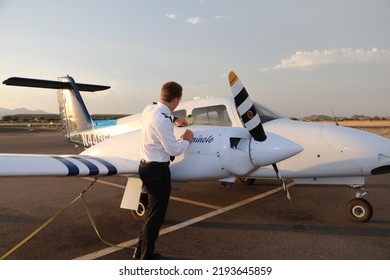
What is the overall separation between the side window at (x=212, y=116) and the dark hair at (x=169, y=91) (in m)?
2.52

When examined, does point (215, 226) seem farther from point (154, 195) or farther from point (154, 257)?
point (154, 195)

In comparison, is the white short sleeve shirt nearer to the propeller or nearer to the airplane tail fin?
the propeller

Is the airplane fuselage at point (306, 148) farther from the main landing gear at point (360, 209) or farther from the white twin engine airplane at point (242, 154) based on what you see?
the main landing gear at point (360, 209)

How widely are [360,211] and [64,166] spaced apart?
535 centimetres

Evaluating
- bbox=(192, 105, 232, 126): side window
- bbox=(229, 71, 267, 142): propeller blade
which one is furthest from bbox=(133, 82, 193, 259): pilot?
bbox=(192, 105, 232, 126): side window

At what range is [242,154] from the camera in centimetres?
421

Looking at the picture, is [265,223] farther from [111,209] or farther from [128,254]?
[111,209]

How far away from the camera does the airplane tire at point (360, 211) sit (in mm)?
5262

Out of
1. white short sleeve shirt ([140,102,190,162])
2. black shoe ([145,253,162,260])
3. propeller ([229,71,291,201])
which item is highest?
propeller ([229,71,291,201])

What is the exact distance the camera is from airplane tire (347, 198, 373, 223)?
5262 millimetres

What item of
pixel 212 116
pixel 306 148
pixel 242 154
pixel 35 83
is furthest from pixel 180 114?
pixel 35 83

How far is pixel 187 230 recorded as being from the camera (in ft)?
16.3
